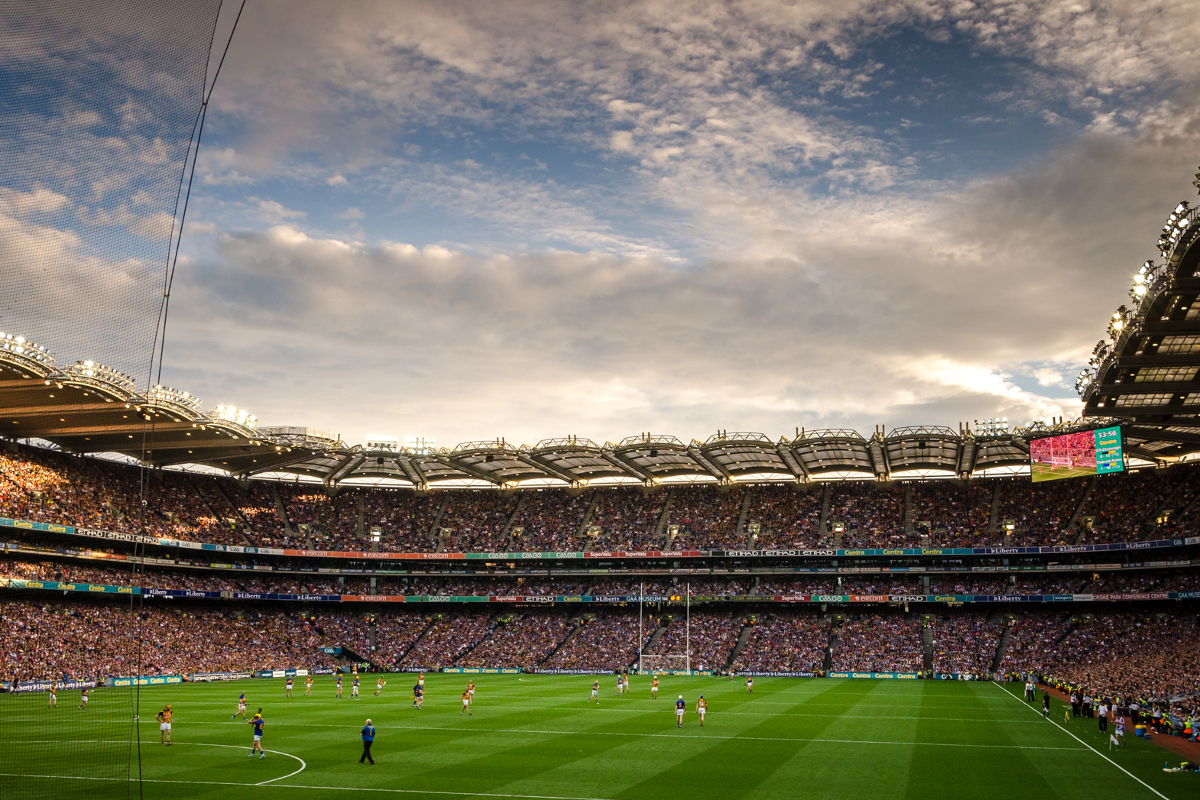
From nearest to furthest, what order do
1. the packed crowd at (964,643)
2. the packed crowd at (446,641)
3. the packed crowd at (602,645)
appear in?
the packed crowd at (964,643)
the packed crowd at (602,645)
the packed crowd at (446,641)

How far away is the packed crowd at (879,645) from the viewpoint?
225ft

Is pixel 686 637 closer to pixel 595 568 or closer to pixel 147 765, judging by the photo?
pixel 595 568

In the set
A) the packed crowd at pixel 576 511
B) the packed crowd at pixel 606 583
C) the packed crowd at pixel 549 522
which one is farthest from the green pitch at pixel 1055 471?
the packed crowd at pixel 549 522

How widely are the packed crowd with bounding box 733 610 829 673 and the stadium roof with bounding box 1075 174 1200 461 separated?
30.2 meters

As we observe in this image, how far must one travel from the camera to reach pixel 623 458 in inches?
3049

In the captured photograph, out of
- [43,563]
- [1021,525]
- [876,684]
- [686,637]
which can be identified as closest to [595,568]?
[686,637]

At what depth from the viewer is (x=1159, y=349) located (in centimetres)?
3919

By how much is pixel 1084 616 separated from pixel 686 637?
3309 cm

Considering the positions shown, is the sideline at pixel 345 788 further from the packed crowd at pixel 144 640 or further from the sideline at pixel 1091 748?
the packed crowd at pixel 144 640

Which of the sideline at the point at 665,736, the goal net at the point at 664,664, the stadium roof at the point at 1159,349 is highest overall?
the stadium roof at the point at 1159,349

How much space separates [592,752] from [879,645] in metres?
47.7

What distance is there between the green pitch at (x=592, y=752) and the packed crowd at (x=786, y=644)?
20.7 metres

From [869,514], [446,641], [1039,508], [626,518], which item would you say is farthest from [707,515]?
[1039,508]

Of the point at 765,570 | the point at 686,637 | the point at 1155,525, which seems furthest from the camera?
the point at 765,570
